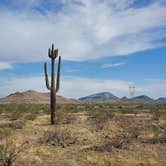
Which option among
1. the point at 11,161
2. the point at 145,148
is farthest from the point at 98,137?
the point at 11,161

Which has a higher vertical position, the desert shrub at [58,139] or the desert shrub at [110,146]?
the desert shrub at [58,139]

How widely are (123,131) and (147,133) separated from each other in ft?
5.21

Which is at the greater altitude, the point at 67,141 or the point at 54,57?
the point at 54,57

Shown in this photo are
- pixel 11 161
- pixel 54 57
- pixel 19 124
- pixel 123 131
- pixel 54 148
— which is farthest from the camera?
pixel 54 57

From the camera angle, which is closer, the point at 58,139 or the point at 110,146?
the point at 110,146

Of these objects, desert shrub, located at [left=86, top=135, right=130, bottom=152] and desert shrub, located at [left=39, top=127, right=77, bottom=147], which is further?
desert shrub, located at [left=39, top=127, right=77, bottom=147]

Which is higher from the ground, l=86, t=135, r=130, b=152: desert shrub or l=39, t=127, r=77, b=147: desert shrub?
l=39, t=127, r=77, b=147: desert shrub

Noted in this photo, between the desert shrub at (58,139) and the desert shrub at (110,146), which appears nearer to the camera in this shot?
the desert shrub at (110,146)

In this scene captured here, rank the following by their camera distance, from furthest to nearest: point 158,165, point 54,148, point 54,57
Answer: point 54,57, point 54,148, point 158,165

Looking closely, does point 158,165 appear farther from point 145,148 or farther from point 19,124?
point 19,124

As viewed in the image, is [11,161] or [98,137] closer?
[11,161]

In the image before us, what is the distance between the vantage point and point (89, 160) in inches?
508

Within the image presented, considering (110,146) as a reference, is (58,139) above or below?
above

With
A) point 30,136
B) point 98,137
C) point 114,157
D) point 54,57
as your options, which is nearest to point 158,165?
point 114,157
